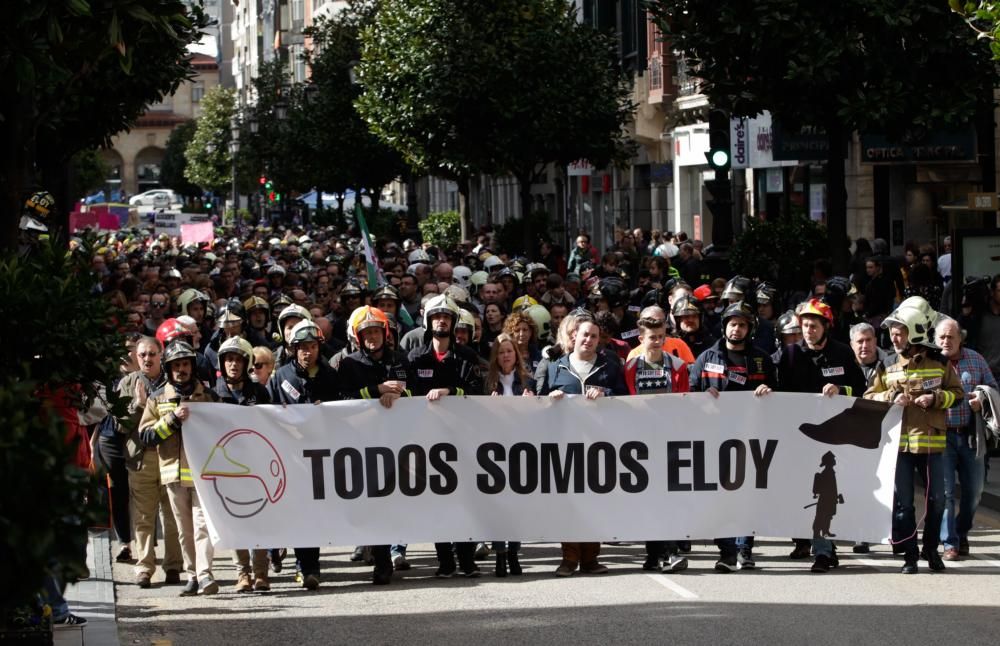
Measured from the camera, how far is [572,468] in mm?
11750

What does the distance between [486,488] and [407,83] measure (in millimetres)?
25107

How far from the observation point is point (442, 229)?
49000 millimetres

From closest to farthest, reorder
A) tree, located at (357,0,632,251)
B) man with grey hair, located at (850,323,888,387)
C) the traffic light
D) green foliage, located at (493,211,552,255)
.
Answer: man with grey hair, located at (850,323,888,387), the traffic light, tree, located at (357,0,632,251), green foliage, located at (493,211,552,255)

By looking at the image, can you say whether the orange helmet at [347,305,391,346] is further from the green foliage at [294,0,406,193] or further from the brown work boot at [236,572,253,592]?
the green foliage at [294,0,406,193]

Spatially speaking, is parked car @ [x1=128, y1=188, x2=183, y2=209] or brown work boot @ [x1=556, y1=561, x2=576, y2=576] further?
parked car @ [x1=128, y1=188, x2=183, y2=209]

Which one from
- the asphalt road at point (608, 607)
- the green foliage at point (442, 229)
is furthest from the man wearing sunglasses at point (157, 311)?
the green foliage at point (442, 229)

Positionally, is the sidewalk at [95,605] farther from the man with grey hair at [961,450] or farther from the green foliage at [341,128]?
the green foliage at [341,128]

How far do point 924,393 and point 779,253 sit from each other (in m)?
10.3

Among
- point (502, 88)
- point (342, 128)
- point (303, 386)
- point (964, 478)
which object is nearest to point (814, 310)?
point (964, 478)

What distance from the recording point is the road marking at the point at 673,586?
1085 centimetres

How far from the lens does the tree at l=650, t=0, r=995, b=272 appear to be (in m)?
20.1

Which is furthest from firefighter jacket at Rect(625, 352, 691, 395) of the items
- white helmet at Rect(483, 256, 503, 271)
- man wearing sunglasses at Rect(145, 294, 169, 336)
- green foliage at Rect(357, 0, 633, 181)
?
green foliage at Rect(357, 0, 633, 181)

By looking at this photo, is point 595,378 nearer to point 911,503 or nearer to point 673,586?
point 673,586

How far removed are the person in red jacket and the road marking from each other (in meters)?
0.21
